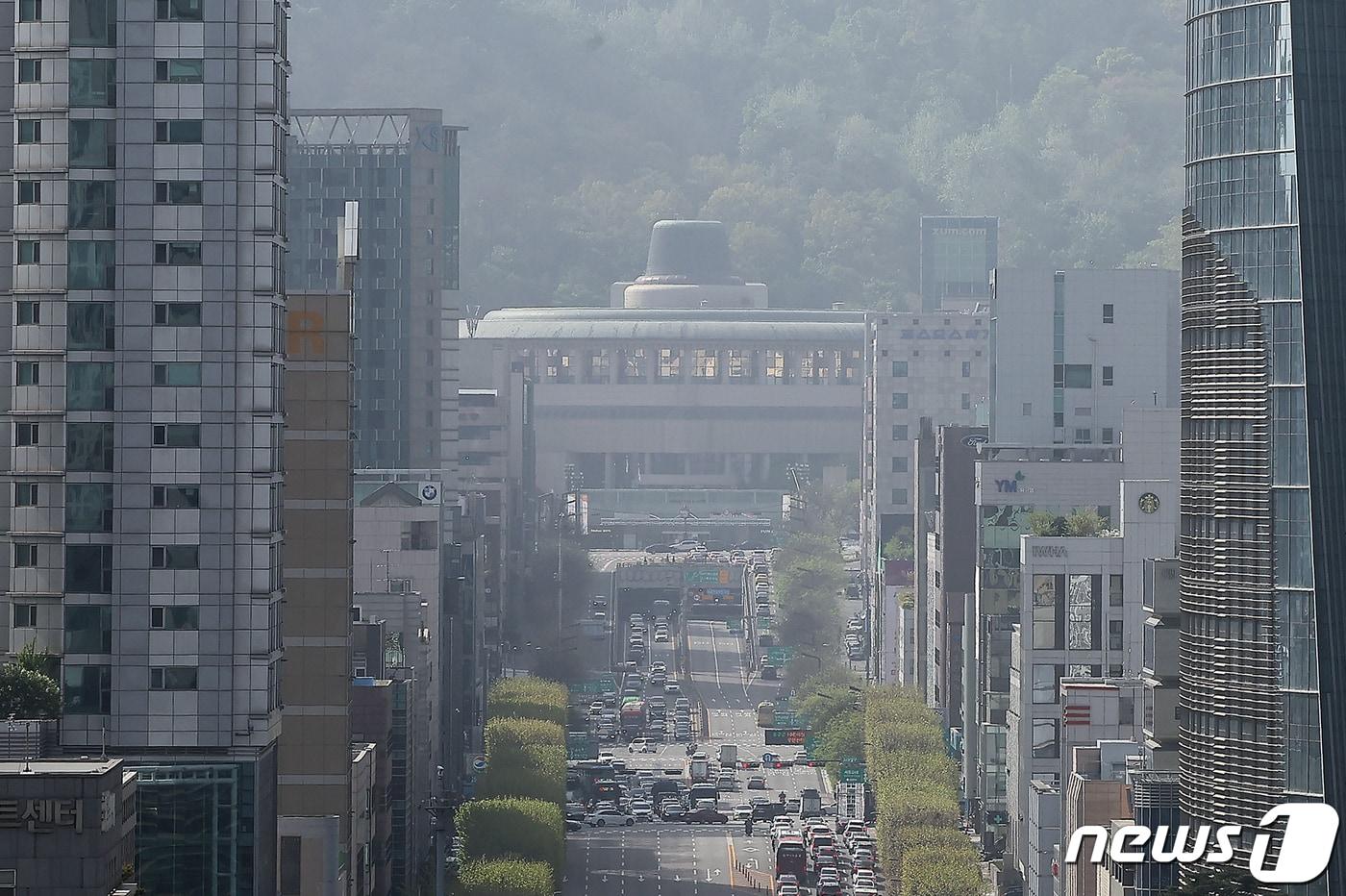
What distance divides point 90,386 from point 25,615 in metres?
6.29

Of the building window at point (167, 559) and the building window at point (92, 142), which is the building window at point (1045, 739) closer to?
the building window at point (167, 559)

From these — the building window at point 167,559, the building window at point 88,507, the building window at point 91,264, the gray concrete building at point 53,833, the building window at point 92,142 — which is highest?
the building window at point 92,142

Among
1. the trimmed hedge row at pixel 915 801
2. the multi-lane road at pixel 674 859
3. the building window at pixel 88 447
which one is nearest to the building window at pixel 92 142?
the building window at pixel 88 447

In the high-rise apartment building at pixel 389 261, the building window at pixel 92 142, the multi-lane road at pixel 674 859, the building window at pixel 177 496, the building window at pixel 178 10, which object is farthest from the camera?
the high-rise apartment building at pixel 389 261

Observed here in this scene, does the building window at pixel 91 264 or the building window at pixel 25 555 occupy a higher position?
the building window at pixel 91 264

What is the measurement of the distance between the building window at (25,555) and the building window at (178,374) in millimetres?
5459

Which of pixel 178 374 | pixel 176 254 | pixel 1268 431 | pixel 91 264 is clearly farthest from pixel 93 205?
pixel 1268 431

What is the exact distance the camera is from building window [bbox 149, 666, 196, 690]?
7706cm

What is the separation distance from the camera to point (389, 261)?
187 m

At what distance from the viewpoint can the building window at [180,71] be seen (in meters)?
77.7

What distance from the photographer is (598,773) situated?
513ft

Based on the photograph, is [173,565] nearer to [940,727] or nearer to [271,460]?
[271,460]

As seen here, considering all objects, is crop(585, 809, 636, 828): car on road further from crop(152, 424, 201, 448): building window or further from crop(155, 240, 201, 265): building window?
crop(155, 240, 201, 265): building window

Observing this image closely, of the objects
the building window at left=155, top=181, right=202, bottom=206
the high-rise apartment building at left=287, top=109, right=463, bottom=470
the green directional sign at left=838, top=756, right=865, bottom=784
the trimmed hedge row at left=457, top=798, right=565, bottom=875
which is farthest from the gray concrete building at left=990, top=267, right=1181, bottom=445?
the building window at left=155, top=181, right=202, bottom=206
